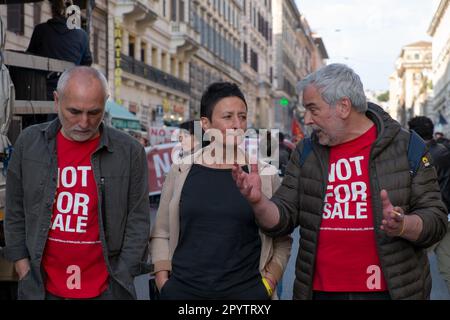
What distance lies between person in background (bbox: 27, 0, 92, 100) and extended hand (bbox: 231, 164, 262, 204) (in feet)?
9.55

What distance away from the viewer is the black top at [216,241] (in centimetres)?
346

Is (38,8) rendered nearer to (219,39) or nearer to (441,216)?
(441,216)

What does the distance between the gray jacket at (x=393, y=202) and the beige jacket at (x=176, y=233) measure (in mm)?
154

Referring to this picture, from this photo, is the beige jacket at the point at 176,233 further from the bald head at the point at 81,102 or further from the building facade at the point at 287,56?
the building facade at the point at 287,56

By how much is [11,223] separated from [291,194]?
134cm

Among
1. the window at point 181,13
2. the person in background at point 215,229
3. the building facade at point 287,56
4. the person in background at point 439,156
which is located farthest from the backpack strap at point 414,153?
the building facade at point 287,56

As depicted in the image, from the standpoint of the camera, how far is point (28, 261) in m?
3.47

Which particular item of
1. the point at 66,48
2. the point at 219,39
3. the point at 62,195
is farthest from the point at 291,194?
the point at 219,39

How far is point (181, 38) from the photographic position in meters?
40.3

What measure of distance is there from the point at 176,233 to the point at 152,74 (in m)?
33.5

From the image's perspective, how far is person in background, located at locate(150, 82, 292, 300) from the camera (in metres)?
3.47

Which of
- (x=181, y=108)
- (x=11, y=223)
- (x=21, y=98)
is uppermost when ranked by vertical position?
(x=181, y=108)

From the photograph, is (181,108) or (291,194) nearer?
(291,194)

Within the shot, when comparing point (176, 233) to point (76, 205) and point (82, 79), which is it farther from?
point (82, 79)
